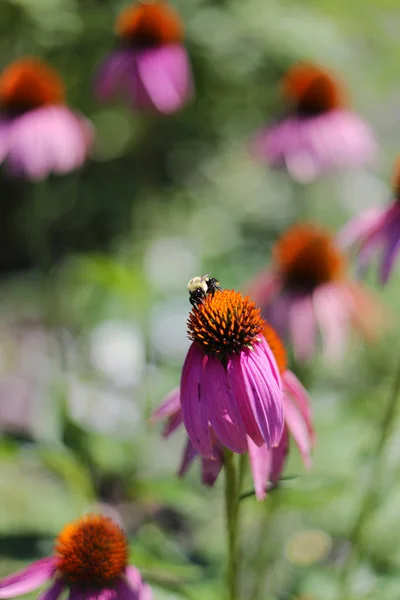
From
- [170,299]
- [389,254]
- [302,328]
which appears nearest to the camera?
[389,254]

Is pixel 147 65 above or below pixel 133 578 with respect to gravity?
above

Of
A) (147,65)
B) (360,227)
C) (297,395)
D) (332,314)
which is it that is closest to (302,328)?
(332,314)

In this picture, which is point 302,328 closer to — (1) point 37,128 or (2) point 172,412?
(2) point 172,412

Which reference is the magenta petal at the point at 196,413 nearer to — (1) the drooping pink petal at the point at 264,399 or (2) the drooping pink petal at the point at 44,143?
(1) the drooping pink petal at the point at 264,399

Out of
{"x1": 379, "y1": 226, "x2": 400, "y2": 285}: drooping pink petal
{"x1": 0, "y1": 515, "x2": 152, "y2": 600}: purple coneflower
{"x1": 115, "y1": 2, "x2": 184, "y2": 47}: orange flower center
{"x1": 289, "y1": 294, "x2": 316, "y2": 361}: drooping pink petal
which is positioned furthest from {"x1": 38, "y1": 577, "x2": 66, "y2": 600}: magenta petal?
{"x1": 115, "y1": 2, "x2": 184, "y2": 47}: orange flower center

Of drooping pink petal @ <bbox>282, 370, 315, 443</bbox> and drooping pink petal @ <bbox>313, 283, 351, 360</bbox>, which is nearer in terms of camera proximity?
drooping pink petal @ <bbox>282, 370, 315, 443</bbox>

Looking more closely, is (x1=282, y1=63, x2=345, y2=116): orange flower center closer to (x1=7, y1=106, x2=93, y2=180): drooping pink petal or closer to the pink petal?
(x1=7, y1=106, x2=93, y2=180): drooping pink petal

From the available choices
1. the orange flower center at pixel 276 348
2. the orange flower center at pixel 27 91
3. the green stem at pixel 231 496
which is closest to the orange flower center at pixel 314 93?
the orange flower center at pixel 27 91
